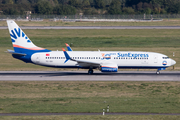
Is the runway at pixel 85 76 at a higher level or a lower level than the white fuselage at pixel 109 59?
lower

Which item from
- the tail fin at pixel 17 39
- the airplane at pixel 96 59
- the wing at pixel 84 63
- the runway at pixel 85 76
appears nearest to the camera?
the runway at pixel 85 76

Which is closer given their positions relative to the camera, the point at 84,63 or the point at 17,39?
the point at 84,63

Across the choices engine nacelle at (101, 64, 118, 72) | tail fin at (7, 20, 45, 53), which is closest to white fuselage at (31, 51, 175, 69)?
engine nacelle at (101, 64, 118, 72)

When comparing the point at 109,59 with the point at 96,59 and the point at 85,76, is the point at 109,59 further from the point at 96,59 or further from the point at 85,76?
the point at 85,76

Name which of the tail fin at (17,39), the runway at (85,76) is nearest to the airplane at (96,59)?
the tail fin at (17,39)

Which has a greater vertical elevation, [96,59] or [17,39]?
[17,39]

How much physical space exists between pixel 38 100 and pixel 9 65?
99.6ft

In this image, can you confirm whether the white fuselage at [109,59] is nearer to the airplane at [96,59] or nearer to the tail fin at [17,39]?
the airplane at [96,59]

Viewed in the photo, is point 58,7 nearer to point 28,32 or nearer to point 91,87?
point 28,32

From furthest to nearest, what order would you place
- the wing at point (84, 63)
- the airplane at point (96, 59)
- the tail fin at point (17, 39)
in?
the tail fin at point (17, 39) → the airplane at point (96, 59) → the wing at point (84, 63)

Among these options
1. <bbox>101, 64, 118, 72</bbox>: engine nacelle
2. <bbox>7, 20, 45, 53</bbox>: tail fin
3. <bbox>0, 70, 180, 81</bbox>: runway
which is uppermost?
<bbox>7, 20, 45, 53</bbox>: tail fin

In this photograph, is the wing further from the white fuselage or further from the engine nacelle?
the engine nacelle

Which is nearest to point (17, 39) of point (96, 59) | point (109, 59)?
point (96, 59)

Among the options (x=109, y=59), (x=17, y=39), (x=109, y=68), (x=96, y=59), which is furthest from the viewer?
(x=17, y=39)
